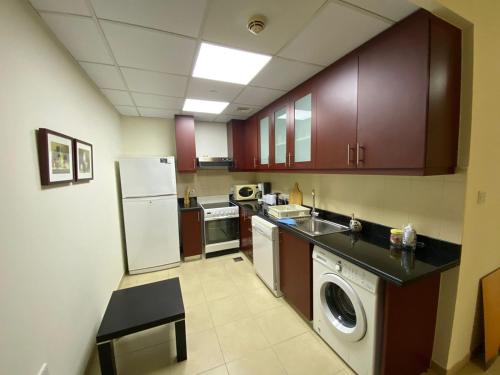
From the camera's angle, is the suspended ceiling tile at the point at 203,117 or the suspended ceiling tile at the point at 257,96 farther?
the suspended ceiling tile at the point at 203,117

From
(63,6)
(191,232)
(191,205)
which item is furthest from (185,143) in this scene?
(63,6)

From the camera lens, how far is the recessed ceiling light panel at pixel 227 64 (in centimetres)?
151

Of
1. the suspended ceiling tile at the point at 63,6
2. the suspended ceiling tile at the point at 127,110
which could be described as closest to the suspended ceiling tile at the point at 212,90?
the suspended ceiling tile at the point at 63,6

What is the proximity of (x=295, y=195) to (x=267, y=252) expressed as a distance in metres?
0.90

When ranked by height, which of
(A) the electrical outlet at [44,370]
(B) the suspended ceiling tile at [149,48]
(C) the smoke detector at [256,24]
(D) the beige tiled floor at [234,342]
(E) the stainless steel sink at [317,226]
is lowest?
(D) the beige tiled floor at [234,342]

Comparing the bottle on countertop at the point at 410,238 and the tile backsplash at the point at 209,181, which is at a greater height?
the tile backsplash at the point at 209,181

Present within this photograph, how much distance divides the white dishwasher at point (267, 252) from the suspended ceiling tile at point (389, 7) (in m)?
1.77

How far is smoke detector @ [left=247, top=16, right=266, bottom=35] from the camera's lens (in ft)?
3.80

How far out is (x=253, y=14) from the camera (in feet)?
3.74

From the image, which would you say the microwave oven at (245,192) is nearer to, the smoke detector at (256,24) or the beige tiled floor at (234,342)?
the beige tiled floor at (234,342)

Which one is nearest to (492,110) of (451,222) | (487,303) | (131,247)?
(451,222)

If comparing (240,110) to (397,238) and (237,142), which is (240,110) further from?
(397,238)

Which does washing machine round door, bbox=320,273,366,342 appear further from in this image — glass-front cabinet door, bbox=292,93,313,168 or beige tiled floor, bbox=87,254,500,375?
glass-front cabinet door, bbox=292,93,313,168

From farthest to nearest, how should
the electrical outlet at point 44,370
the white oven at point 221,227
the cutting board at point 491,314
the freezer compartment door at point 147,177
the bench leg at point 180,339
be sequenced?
the white oven at point 221,227, the freezer compartment door at point 147,177, the bench leg at point 180,339, the cutting board at point 491,314, the electrical outlet at point 44,370
